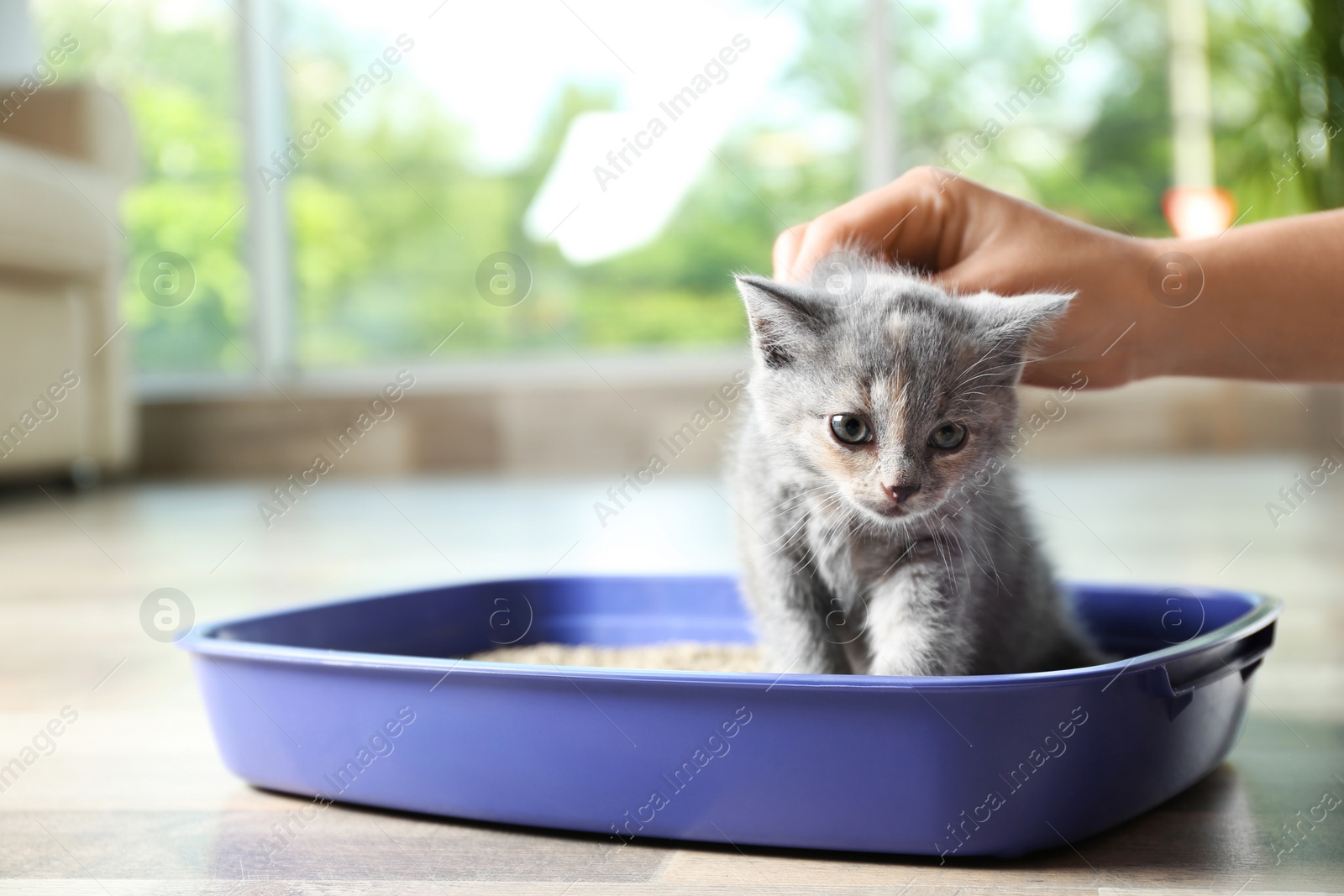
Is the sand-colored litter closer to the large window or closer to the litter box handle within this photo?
the litter box handle

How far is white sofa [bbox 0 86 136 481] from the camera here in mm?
3605

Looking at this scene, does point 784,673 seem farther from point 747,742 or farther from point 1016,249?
point 1016,249

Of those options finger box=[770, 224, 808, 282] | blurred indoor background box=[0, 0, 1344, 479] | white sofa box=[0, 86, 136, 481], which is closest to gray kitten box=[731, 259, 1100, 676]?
finger box=[770, 224, 808, 282]

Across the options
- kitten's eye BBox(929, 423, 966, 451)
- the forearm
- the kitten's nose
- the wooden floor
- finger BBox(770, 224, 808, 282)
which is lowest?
the wooden floor

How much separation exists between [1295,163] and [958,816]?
4.27 m

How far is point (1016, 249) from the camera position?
49.6 inches

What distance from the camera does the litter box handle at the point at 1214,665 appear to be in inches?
40.3

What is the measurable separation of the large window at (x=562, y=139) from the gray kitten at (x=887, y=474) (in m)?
3.88

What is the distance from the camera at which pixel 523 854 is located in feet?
3.25

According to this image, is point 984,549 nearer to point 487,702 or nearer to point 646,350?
point 487,702

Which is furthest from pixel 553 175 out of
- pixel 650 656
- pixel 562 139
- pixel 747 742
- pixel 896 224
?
pixel 747 742

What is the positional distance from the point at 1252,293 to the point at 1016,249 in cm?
29

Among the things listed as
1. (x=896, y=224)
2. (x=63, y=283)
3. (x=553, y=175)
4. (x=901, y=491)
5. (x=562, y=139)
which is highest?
(x=562, y=139)

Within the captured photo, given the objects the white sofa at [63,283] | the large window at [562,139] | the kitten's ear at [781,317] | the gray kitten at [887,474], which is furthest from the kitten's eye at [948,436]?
the large window at [562,139]
